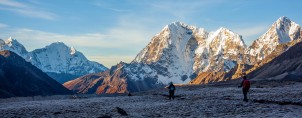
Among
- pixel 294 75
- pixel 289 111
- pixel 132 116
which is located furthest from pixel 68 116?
pixel 294 75

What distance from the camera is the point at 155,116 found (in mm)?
29234

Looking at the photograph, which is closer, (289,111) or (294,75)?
(289,111)

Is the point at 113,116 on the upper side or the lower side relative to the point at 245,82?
lower

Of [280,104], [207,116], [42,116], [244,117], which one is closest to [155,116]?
[207,116]

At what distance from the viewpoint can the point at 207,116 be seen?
2758 cm

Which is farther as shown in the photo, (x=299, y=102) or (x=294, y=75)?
(x=294, y=75)

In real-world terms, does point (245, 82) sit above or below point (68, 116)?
above

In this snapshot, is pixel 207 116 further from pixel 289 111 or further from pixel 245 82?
pixel 245 82

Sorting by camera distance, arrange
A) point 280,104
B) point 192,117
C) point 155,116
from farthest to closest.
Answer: point 280,104 → point 155,116 → point 192,117

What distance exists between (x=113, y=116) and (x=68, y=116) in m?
3.85

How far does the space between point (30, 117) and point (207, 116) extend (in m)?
13.3

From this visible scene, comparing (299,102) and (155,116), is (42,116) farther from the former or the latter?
(299,102)

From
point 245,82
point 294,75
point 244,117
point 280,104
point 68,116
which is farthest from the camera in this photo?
point 294,75

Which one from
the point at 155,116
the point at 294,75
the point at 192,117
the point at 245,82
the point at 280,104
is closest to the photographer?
the point at 192,117
